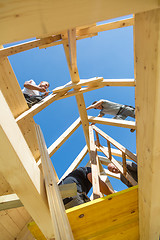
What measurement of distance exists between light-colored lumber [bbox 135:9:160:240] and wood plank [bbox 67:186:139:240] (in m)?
0.33

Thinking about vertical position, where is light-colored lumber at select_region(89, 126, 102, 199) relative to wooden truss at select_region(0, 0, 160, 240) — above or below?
below

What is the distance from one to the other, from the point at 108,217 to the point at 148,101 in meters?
1.48

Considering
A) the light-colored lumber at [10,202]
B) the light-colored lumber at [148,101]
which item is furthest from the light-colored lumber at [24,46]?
the light-colored lumber at [148,101]

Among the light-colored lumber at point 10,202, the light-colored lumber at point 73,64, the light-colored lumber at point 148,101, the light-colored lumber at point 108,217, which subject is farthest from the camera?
the light-colored lumber at point 73,64

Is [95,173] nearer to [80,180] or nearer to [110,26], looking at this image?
[80,180]

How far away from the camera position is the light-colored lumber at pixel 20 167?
2.54 feet

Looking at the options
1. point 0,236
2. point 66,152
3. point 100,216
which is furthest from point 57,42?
point 66,152

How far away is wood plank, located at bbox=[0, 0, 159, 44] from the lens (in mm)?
491

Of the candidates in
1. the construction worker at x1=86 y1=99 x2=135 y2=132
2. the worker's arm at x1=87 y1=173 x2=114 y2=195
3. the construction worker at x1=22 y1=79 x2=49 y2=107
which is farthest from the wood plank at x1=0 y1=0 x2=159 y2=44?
the construction worker at x1=86 y1=99 x2=135 y2=132

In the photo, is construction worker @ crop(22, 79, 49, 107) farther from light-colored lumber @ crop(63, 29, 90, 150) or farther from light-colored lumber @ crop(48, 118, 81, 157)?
light-colored lumber @ crop(48, 118, 81, 157)

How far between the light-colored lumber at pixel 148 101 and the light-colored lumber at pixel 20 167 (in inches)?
25.7

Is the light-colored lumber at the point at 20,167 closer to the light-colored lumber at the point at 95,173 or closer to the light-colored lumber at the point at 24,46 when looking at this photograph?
the light-colored lumber at the point at 95,173

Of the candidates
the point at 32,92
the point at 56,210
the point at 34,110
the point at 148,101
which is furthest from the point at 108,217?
the point at 32,92

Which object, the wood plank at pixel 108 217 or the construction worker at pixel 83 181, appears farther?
the construction worker at pixel 83 181
